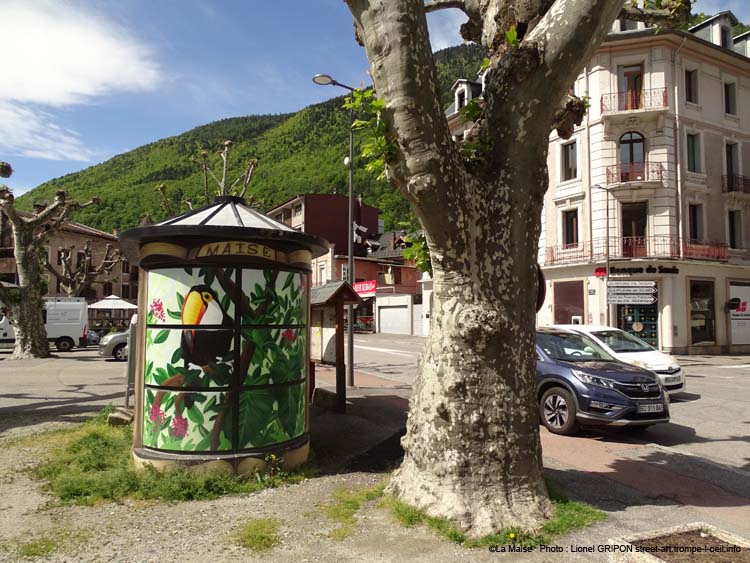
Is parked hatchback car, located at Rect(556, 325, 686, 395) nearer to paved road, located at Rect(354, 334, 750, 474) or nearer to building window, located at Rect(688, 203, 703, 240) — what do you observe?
paved road, located at Rect(354, 334, 750, 474)

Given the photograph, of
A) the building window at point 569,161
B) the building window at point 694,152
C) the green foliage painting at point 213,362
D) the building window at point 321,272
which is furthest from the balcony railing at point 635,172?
the building window at point 321,272

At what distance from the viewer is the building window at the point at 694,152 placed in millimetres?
26734

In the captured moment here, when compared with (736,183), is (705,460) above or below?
below

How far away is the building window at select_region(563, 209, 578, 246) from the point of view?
2784 centimetres

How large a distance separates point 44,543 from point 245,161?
63231 mm

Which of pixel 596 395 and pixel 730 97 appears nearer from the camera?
pixel 596 395

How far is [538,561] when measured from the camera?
3941 millimetres

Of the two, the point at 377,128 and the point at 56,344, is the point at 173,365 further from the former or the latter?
the point at 56,344

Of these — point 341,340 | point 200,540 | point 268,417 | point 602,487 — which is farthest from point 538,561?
point 341,340

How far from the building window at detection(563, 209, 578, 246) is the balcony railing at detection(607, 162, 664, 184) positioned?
2.58 m

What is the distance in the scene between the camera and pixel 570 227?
28172 millimetres

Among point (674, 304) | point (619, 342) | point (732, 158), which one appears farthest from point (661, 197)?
point (619, 342)

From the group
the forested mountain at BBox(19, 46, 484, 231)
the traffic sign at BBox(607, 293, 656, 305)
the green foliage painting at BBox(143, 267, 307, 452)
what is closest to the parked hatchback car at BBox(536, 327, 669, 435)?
the green foliage painting at BBox(143, 267, 307, 452)

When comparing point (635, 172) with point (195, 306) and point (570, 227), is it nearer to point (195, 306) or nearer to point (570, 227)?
point (570, 227)
